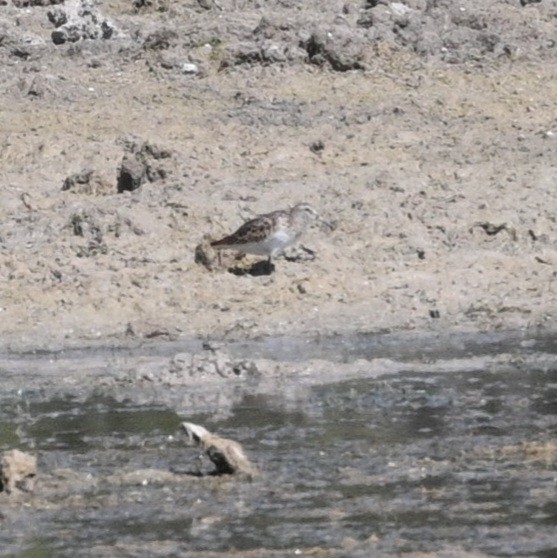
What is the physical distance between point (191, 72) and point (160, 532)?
10680 mm

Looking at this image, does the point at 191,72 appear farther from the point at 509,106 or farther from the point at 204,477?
the point at 204,477

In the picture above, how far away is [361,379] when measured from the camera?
10289mm

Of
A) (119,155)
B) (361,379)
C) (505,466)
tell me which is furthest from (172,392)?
(119,155)

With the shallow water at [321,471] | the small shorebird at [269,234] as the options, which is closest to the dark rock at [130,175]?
the small shorebird at [269,234]

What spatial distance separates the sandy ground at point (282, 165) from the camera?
1239 cm

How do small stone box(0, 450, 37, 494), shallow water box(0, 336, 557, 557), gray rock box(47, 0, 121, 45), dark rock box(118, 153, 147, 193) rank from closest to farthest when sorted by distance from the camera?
1. shallow water box(0, 336, 557, 557)
2. small stone box(0, 450, 37, 494)
3. dark rock box(118, 153, 147, 193)
4. gray rock box(47, 0, 121, 45)

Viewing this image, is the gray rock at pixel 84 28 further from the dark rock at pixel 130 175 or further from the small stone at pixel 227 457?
the small stone at pixel 227 457

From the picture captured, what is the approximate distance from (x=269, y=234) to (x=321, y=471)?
14.8 feet

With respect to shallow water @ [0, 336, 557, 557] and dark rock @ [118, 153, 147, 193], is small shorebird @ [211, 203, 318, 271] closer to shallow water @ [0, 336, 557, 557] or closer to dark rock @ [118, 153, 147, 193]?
dark rock @ [118, 153, 147, 193]

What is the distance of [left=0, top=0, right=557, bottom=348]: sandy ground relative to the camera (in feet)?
40.7

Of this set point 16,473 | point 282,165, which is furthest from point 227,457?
point 282,165

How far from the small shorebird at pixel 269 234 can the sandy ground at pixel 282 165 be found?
246 millimetres

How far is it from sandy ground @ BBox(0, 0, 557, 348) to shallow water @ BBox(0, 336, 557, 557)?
84.1 inches

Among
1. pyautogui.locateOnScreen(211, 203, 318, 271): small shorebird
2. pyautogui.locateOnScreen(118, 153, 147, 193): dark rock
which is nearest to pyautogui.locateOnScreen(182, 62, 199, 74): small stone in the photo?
pyautogui.locateOnScreen(118, 153, 147, 193): dark rock
